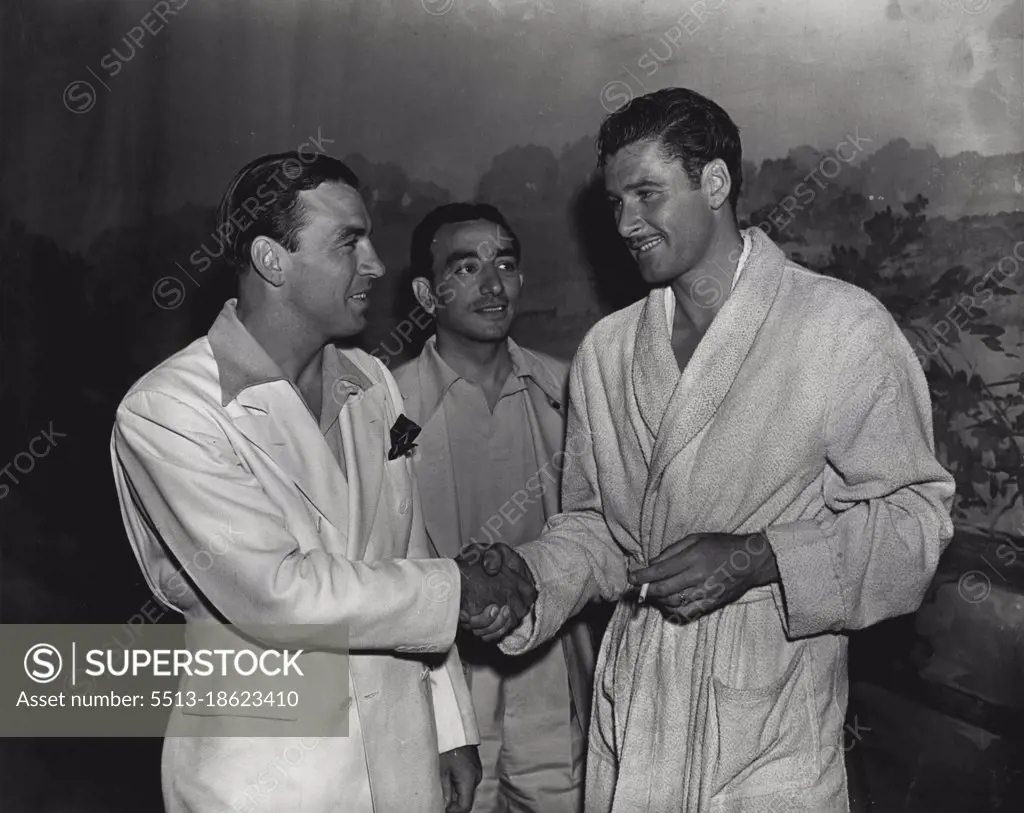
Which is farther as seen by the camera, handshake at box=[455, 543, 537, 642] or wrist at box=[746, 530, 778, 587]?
handshake at box=[455, 543, 537, 642]

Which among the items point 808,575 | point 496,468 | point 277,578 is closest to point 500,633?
point 277,578

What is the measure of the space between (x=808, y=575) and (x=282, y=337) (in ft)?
3.68

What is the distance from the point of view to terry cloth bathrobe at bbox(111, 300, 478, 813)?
2102 mm

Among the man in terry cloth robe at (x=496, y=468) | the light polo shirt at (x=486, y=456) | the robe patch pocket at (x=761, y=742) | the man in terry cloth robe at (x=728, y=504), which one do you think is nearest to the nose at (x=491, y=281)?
the man in terry cloth robe at (x=496, y=468)

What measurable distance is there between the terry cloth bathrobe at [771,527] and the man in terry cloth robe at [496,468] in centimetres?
110

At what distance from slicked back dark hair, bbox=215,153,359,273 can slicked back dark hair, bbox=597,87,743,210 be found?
2.05 ft

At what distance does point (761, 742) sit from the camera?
84.6 inches

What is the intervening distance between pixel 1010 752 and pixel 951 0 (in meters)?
2.53

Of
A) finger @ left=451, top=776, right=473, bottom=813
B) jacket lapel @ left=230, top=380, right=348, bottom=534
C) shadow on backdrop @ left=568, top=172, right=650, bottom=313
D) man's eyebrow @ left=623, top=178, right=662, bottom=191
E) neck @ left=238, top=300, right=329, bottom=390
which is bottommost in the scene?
finger @ left=451, top=776, right=473, bottom=813

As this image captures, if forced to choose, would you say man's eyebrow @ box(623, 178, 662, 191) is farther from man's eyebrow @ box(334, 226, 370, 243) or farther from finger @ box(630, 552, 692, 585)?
finger @ box(630, 552, 692, 585)

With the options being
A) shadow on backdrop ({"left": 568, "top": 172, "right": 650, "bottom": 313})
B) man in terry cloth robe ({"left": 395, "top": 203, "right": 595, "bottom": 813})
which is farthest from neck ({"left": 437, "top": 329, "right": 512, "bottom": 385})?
shadow on backdrop ({"left": 568, "top": 172, "right": 650, "bottom": 313})

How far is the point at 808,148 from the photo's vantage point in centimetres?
417

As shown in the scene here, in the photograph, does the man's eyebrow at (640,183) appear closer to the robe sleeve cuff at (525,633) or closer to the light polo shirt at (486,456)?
the robe sleeve cuff at (525,633)

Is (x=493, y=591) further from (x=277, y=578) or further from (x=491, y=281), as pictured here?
(x=491, y=281)
